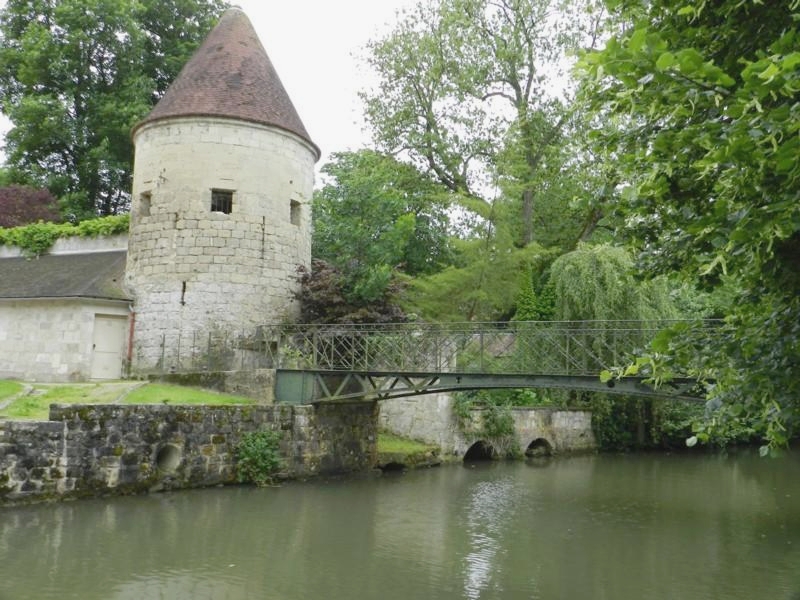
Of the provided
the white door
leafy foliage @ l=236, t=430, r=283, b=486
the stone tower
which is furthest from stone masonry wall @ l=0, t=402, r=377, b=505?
the white door

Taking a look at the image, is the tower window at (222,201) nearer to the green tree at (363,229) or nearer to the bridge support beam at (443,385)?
the green tree at (363,229)

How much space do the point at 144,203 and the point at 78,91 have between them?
11641mm

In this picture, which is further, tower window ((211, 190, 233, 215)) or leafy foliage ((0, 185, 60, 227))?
leafy foliage ((0, 185, 60, 227))

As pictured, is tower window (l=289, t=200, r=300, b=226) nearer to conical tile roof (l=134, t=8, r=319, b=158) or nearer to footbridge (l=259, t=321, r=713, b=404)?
conical tile roof (l=134, t=8, r=319, b=158)

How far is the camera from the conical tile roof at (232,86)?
18.8 metres

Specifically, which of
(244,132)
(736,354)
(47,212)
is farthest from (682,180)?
(47,212)

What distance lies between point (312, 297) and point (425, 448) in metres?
4.91

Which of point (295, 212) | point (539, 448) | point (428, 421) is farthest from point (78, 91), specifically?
point (539, 448)

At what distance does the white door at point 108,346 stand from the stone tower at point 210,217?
1.23 ft

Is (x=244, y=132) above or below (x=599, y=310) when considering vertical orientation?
above

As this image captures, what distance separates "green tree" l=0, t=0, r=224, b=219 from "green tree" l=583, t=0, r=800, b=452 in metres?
24.5

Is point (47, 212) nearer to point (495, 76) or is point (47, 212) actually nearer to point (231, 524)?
point (495, 76)

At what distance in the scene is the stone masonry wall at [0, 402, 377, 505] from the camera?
11352 mm

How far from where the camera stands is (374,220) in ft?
64.0
